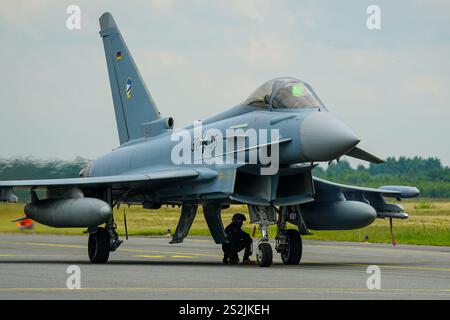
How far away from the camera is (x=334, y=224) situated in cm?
2069

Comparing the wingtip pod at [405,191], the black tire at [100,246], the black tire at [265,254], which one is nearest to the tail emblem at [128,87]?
the black tire at [100,246]

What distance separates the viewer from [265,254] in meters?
18.2

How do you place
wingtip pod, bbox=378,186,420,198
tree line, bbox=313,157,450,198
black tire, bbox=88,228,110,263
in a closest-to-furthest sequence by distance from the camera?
black tire, bbox=88,228,110,263
wingtip pod, bbox=378,186,420,198
tree line, bbox=313,157,450,198

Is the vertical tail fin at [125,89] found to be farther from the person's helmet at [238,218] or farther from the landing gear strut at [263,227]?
the landing gear strut at [263,227]

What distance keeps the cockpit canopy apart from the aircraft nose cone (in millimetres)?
579

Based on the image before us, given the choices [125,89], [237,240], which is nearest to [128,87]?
[125,89]

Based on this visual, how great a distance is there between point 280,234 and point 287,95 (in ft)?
9.44

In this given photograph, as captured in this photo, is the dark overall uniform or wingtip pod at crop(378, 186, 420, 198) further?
wingtip pod at crop(378, 186, 420, 198)

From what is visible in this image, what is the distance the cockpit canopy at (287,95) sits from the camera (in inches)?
718

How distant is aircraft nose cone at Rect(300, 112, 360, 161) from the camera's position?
17203mm

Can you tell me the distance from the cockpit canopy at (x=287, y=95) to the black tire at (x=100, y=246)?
4.17 meters

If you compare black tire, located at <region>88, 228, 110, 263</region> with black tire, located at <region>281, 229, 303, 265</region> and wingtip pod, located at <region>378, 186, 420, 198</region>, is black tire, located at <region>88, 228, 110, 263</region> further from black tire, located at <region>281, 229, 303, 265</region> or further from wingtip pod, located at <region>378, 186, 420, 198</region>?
wingtip pod, located at <region>378, 186, 420, 198</region>

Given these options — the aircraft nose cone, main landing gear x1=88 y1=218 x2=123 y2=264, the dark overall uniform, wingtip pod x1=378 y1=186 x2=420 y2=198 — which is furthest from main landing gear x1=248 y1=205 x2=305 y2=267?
wingtip pod x1=378 y1=186 x2=420 y2=198

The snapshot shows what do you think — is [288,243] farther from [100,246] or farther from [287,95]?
[100,246]
